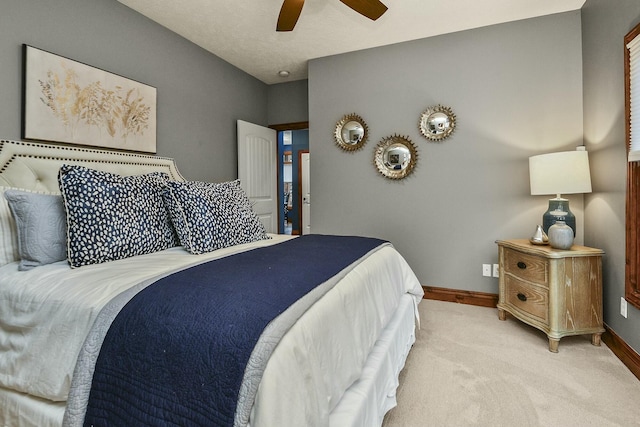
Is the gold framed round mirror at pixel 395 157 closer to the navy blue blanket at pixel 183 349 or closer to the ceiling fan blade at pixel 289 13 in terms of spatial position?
the ceiling fan blade at pixel 289 13

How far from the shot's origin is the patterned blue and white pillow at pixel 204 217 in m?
1.74

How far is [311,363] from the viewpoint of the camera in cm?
88

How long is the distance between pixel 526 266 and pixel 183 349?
8.05 feet

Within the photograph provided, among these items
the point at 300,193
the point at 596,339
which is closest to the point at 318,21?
the point at 596,339

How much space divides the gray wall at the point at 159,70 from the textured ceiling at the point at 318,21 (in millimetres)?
188

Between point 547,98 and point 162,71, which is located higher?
point 162,71

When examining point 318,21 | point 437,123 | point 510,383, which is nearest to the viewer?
point 510,383

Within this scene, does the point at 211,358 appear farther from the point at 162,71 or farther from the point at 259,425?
the point at 162,71

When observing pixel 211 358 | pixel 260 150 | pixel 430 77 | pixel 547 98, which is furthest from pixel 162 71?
pixel 547 98

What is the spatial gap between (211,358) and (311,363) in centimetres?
27

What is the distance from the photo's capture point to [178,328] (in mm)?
867

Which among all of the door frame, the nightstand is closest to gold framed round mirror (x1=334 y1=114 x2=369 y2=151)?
the nightstand

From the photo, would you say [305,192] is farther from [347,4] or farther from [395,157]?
[347,4]

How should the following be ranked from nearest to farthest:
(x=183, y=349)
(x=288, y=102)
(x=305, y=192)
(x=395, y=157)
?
(x=183, y=349) → (x=395, y=157) → (x=288, y=102) → (x=305, y=192)
